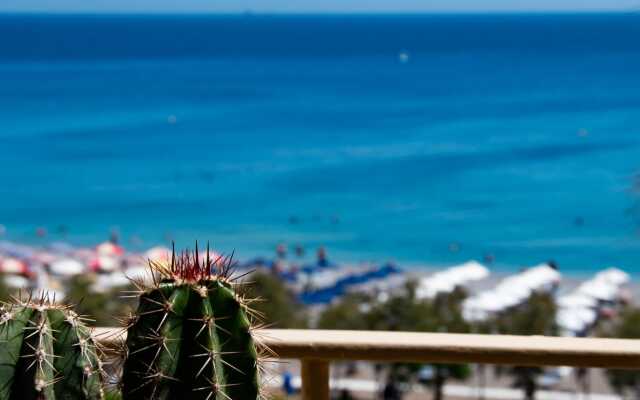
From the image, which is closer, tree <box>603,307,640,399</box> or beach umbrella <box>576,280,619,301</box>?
tree <box>603,307,640,399</box>

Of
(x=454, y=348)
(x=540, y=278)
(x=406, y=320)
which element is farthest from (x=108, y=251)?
(x=454, y=348)

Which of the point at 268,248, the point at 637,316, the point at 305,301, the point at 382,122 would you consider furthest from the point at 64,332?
the point at 382,122

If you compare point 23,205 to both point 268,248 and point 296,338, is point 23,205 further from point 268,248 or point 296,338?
point 296,338

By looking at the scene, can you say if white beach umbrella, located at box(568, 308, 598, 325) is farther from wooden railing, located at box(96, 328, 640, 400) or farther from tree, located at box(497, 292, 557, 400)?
wooden railing, located at box(96, 328, 640, 400)

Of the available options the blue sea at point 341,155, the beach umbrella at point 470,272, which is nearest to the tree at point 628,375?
the beach umbrella at point 470,272

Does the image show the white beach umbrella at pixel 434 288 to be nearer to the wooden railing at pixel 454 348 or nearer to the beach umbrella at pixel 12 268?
the beach umbrella at pixel 12 268

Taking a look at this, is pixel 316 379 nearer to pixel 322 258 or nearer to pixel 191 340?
pixel 191 340

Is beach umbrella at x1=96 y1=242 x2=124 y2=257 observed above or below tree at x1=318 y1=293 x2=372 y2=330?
above

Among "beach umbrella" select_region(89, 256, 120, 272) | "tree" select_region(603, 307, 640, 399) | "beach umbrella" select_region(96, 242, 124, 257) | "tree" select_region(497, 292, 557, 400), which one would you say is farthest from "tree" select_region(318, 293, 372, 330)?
"beach umbrella" select_region(96, 242, 124, 257)
